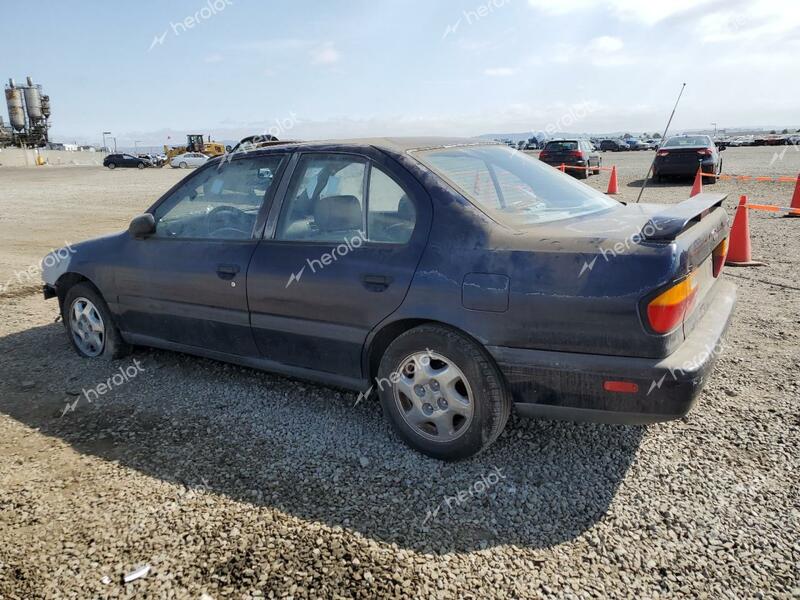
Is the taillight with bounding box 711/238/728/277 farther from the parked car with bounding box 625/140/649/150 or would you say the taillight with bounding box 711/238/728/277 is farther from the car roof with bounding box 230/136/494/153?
the parked car with bounding box 625/140/649/150

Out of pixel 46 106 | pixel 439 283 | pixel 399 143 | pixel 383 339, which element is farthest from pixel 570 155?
pixel 46 106

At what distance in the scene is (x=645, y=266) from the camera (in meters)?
2.55

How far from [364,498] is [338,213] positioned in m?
1.55

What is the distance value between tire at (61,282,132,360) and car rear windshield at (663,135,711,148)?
59.3ft

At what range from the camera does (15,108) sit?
297 feet

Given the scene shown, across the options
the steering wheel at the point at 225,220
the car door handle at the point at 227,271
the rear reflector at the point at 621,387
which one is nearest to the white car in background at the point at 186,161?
the steering wheel at the point at 225,220

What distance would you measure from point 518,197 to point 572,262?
81cm

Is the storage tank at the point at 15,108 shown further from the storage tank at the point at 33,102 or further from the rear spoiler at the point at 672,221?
the rear spoiler at the point at 672,221

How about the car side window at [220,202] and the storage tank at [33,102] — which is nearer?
the car side window at [220,202]

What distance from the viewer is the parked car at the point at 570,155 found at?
22.8 metres

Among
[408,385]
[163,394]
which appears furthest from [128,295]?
[408,385]

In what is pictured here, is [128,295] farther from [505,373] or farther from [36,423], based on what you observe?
[505,373]

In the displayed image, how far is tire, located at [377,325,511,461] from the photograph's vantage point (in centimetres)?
289

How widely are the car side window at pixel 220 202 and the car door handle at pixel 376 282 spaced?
0.98m
